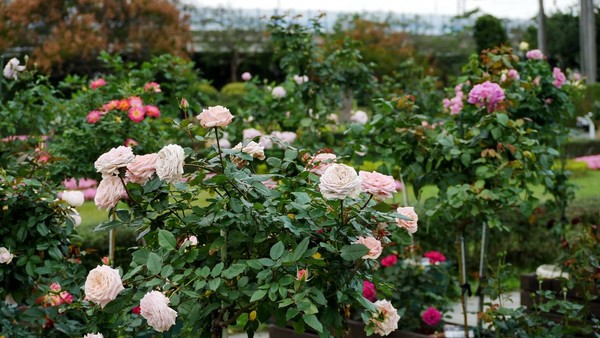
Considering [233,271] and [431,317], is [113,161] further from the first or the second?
[431,317]

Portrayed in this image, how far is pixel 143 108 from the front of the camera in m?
4.08

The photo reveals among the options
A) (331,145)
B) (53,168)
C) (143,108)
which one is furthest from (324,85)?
(53,168)

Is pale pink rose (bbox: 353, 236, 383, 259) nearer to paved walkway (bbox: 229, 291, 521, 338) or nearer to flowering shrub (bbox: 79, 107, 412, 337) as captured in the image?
flowering shrub (bbox: 79, 107, 412, 337)

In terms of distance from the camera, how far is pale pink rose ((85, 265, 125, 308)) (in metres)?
2.03

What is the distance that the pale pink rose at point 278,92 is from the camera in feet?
17.9

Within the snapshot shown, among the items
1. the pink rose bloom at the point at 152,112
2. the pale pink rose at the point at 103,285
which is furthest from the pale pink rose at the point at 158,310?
the pink rose bloom at the point at 152,112

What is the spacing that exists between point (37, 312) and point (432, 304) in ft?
6.55

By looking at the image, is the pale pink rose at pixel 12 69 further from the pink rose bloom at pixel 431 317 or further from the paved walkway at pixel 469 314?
the pink rose bloom at pixel 431 317

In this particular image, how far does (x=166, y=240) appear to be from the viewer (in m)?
2.06

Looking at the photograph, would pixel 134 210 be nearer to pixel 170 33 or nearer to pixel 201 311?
pixel 201 311

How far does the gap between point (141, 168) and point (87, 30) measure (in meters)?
21.5

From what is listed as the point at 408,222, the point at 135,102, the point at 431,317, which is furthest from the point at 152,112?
the point at 408,222

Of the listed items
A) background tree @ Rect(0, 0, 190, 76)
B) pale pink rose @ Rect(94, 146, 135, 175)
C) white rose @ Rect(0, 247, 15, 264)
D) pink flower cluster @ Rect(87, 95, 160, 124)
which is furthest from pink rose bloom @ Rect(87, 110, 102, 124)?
background tree @ Rect(0, 0, 190, 76)

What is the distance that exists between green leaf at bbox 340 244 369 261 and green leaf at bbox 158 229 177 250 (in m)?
0.40
